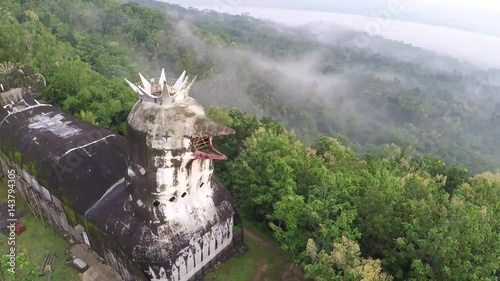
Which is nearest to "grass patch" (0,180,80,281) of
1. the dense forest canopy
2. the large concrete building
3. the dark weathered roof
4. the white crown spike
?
the large concrete building

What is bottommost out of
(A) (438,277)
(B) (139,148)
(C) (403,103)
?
(C) (403,103)

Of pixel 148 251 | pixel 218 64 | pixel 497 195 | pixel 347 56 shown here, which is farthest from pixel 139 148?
pixel 347 56

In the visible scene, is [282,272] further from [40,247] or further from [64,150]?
[64,150]

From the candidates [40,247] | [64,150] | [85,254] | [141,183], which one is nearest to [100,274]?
[85,254]

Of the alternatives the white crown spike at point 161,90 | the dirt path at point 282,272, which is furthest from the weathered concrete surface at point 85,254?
the white crown spike at point 161,90

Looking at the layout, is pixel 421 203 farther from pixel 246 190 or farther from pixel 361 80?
pixel 361 80

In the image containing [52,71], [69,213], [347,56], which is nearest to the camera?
[69,213]

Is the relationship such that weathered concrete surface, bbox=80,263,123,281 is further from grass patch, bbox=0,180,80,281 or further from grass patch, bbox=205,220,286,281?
grass patch, bbox=205,220,286,281
